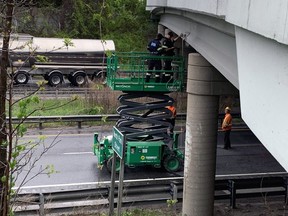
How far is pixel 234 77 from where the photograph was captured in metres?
6.98

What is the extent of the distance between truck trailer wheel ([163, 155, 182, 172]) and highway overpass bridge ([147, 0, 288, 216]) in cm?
289

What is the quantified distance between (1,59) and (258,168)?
1151 centimetres

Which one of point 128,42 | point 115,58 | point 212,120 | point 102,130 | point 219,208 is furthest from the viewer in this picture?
point 128,42

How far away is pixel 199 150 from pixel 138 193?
1.76 meters

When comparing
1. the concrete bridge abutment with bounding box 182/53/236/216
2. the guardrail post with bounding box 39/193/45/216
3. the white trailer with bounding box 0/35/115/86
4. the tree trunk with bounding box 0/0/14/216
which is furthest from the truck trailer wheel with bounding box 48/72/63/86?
the tree trunk with bounding box 0/0/14/216

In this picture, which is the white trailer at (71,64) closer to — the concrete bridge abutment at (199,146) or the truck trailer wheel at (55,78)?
the truck trailer wheel at (55,78)

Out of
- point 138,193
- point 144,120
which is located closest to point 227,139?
point 144,120

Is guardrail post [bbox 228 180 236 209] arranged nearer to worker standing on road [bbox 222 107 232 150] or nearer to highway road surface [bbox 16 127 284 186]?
highway road surface [bbox 16 127 284 186]

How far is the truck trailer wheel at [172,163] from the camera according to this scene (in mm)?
13305

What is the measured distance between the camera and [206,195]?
406 inches

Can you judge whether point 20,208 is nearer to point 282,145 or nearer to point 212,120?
→ point 212,120

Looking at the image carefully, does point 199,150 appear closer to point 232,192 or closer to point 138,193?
point 232,192

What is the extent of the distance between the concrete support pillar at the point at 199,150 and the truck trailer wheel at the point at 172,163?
288 centimetres

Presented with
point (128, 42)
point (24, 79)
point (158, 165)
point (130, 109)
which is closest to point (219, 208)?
point (158, 165)
